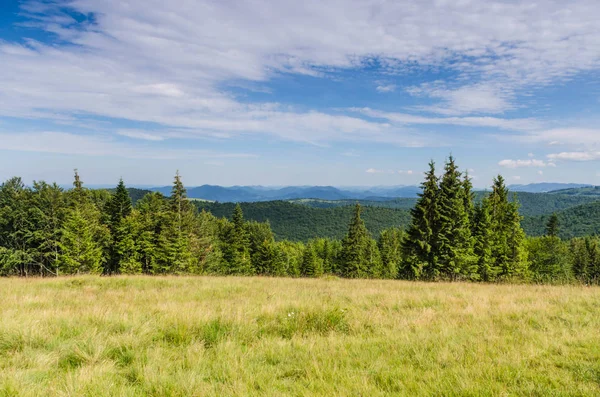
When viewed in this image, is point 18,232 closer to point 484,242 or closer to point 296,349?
point 296,349

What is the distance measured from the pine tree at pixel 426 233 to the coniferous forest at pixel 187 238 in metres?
0.10

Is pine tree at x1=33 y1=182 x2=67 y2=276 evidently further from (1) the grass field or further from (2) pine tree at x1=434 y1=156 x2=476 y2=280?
(2) pine tree at x1=434 y1=156 x2=476 y2=280

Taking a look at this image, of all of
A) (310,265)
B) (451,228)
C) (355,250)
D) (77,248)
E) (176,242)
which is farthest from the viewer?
(310,265)

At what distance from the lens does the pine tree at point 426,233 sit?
30.9 m

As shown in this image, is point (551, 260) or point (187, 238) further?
point (551, 260)

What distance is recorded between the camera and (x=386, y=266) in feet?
260

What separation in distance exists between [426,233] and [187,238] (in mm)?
31387

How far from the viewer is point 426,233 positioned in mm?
31297

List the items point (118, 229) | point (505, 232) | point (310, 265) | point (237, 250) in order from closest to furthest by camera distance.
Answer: point (505, 232), point (118, 229), point (237, 250), point (310, 265)

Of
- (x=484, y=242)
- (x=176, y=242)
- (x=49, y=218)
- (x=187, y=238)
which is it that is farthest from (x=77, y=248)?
(x=484, y=242)

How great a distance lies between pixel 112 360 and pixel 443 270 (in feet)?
104

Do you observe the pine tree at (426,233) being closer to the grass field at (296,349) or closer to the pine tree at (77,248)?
the grass field at (296,349)

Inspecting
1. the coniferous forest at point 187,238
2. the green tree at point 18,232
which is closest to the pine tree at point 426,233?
the coniferous forest at point 187,238

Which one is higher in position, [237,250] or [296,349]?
[296,349]
